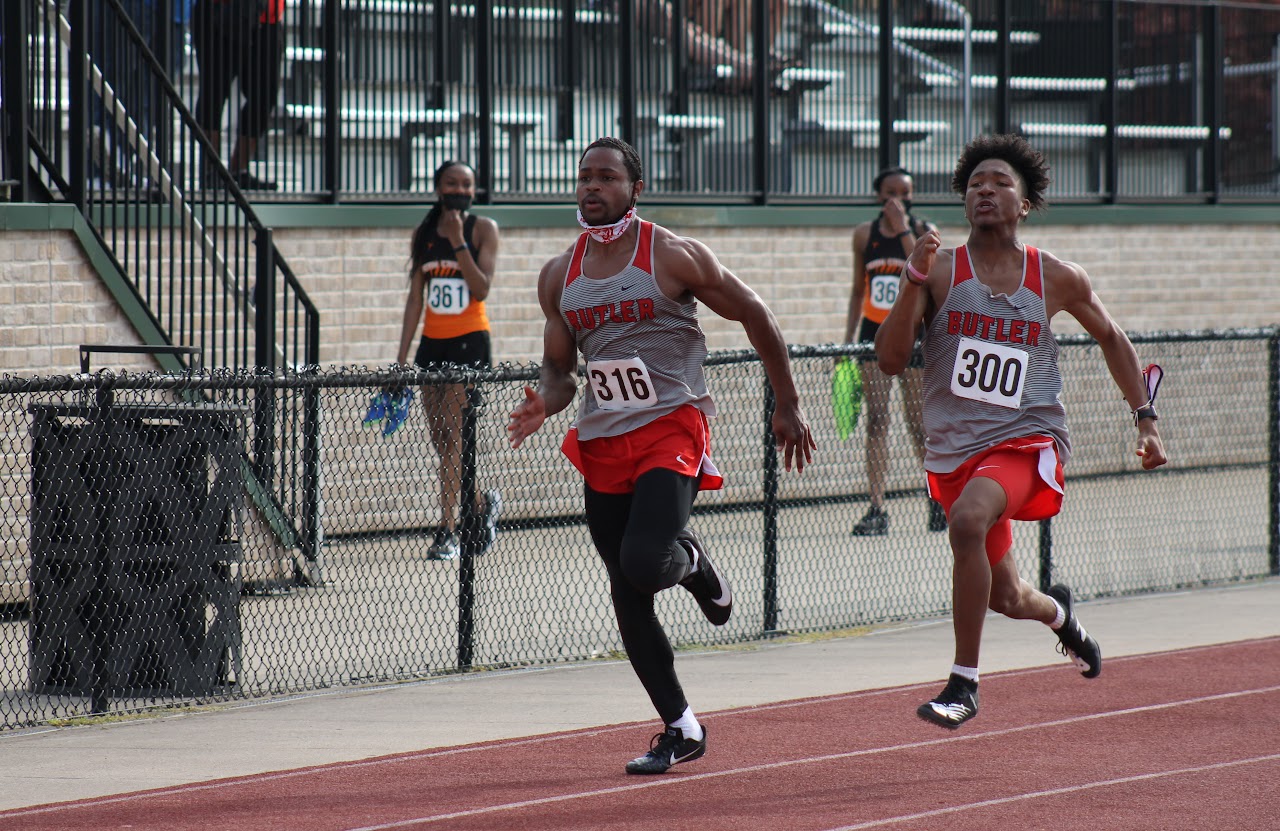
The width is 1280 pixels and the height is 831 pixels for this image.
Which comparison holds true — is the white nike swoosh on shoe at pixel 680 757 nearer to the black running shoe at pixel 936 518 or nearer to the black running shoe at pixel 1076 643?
the black running shoe at pixel 1076 643

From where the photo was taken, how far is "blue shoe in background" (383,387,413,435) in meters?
9.83

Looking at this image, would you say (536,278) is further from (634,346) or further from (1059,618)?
(634,346)

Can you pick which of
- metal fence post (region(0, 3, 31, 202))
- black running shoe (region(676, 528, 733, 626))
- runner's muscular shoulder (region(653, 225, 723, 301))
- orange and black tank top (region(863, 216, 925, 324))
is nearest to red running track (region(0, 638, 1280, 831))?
black running shoe (region(676, 528, 733, 626))

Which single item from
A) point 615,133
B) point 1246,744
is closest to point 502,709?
point 1246,744

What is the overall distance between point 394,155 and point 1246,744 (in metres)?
8.38

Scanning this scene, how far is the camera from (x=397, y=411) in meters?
10.1

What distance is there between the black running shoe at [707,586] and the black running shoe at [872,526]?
527 centimetres

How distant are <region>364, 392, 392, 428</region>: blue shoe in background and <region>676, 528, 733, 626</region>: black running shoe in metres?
3.17

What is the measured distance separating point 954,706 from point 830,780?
1.63ft

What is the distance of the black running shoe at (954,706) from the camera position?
21.7ft

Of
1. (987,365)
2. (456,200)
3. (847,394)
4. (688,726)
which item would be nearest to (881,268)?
(847,394)

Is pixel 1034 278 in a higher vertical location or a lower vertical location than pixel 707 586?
higher

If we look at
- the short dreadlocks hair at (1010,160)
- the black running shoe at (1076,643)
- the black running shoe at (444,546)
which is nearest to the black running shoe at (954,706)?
the black running shoe at (1076,643)

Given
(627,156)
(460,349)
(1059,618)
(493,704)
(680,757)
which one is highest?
(627,156)
